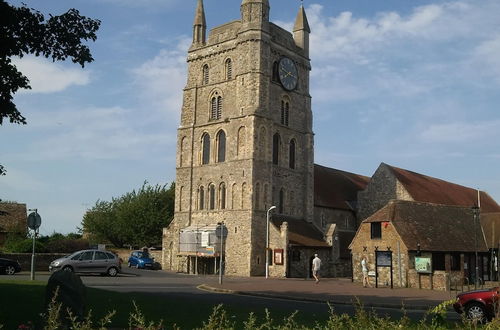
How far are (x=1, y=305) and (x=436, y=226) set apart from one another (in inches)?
1118

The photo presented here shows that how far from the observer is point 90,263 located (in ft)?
105

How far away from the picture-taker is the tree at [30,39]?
13719 millimetres

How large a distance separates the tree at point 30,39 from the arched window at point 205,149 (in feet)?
114

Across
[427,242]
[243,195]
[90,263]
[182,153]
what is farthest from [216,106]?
[427,242]

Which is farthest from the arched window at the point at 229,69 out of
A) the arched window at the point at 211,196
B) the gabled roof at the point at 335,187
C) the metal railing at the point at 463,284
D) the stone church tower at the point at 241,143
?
the metal railing at the point at 463,284

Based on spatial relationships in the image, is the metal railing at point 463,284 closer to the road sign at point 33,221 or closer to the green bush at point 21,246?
the road sign at point 33,221

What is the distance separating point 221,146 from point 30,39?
35.0 metres

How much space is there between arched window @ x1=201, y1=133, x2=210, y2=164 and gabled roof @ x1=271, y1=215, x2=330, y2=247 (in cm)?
831

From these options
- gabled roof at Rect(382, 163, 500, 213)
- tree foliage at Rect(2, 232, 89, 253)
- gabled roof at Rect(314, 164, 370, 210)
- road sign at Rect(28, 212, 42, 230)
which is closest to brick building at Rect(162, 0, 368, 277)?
gabled roof at Rect(314, 164, 370, 210)

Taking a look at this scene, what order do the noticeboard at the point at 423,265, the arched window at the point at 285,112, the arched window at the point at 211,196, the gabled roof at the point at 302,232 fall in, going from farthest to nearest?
1. the arched window at the point at 285,112
2. the arched window at the point at 211,196
3. the gabled roof at the point at 302,232
4. the noticeboard at the point at 423,265

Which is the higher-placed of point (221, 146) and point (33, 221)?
point (221, 146)

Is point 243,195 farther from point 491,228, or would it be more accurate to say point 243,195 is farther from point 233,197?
point 491,228

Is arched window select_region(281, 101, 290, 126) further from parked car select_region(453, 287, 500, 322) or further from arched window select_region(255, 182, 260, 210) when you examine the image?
parked car select_region(453, 287, 500, 322)

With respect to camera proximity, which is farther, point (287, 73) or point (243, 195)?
point (287, 73)
